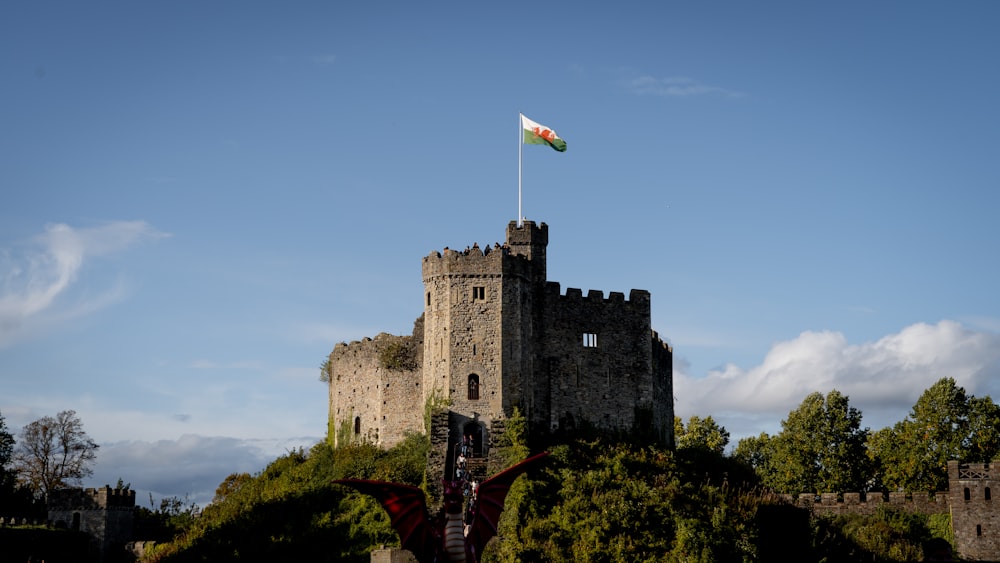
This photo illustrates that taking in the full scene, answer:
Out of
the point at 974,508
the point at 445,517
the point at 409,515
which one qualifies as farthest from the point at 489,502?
the point at 974,508

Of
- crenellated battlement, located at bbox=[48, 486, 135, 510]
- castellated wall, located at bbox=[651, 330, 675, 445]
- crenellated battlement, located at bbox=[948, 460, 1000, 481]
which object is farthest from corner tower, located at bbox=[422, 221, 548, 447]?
crenellated battlement, located at bbox=[48, 486, 135, 510]

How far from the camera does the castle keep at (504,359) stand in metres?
59.2

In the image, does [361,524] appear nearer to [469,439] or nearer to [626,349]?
[469,439]

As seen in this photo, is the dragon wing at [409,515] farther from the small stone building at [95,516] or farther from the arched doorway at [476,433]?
the small stone building at [95,516]

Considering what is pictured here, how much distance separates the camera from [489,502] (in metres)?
31.5

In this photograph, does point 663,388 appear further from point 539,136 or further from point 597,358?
point 539,136

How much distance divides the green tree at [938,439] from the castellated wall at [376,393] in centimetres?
2785

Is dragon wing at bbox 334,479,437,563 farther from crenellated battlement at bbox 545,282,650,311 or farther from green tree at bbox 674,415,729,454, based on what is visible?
green tree at bbox 674,415,729,454

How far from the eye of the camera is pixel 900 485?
69.4 m

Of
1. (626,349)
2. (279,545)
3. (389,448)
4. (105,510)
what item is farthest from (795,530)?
(105,510)

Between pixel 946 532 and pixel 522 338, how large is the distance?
22.6 m

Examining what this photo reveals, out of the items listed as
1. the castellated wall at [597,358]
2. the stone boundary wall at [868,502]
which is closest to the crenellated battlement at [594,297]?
the castellated wall at [597,358]

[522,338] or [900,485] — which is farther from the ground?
[522,338]

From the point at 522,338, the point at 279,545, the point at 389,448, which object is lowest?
the point at 279,545
